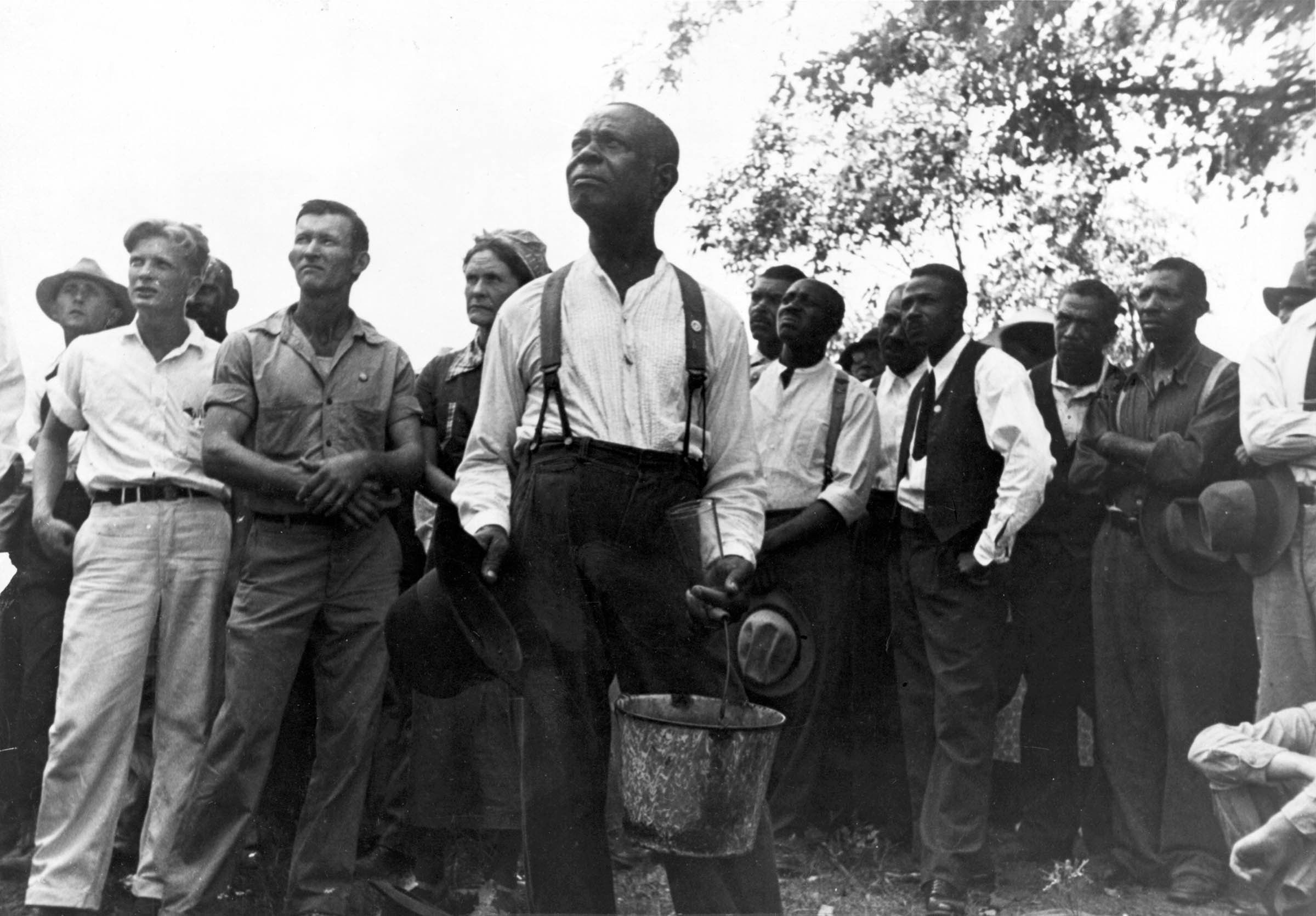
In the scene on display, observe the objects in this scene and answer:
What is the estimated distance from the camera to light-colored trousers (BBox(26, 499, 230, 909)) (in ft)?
14.9

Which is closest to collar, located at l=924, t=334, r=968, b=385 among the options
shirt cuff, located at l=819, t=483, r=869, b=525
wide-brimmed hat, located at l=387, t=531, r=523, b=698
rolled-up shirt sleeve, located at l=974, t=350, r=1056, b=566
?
rolled-up shirt sleeve, located at l=974, t=350, r=1056, b=566

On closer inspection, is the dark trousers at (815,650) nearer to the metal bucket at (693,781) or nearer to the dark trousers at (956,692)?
the dark trousers at (956,692)

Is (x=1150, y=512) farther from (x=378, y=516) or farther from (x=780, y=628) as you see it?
(x=378, y=516)

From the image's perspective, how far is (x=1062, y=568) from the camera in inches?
218

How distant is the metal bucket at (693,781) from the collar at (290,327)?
209cm

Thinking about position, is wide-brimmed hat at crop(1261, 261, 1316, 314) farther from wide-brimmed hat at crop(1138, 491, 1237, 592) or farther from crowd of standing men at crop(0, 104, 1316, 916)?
wide-brimmed hat at crop(1138, 491, 1237, 592)

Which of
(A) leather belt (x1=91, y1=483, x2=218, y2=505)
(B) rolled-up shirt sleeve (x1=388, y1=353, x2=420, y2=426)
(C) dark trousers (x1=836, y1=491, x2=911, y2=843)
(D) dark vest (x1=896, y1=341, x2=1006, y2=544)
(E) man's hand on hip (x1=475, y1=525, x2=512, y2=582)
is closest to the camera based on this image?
(E) man's hand on hip (x1=475, y1=525, x2=512, y2=582)

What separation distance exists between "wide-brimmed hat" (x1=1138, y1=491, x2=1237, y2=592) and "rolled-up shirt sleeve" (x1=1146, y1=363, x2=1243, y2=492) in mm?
85

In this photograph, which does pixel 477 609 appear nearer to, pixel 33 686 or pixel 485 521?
pixel 485 521

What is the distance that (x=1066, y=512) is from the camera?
18.2 ft

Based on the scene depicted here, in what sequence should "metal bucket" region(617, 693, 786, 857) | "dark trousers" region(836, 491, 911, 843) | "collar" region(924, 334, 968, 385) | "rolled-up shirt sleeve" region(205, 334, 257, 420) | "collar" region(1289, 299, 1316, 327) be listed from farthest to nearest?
"dark trousers" region(836, 491, 911, 843), "collar" region(924, 334, 968, 385), "collar" region(1289, 299, 1316, 327), "rolled-up shirt sleeve" region(205, 334, 257, 420), "metal bucket" region(617, 693, 786, 857)

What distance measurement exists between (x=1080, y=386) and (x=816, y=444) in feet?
3.73

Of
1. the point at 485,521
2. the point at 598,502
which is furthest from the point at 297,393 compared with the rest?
the point at 598,502

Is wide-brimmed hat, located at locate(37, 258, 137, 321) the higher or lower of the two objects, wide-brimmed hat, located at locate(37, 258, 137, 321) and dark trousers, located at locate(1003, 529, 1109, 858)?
the higher
